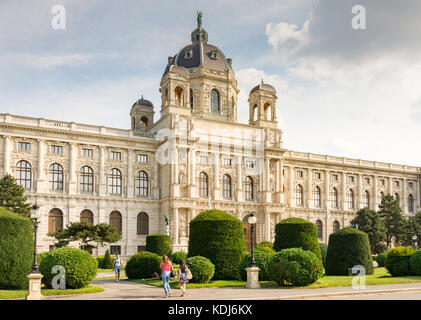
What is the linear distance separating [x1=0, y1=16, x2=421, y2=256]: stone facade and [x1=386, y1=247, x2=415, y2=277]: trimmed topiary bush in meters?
26.5

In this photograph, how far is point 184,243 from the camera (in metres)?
52.7

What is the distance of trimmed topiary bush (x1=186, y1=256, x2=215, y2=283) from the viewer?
23.9m

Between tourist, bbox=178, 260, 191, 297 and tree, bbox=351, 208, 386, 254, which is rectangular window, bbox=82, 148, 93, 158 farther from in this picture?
tourist, bbox=178, 260, 191, 297

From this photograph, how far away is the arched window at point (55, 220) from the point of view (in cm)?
4944

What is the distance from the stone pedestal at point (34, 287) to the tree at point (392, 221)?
54.5m

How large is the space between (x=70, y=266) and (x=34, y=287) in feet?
11.0

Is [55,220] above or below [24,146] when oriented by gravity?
below

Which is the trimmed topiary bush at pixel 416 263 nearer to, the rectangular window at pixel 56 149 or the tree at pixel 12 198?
the tree at pixel 12 198

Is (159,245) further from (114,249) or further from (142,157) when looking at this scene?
(142,157)

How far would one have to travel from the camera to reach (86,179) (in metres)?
52.7

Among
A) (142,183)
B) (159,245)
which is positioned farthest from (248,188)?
(159,245)

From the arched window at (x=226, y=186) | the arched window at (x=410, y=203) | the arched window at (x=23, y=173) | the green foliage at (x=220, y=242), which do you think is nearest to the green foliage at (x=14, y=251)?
the green foliage at (x=220, y=242)
